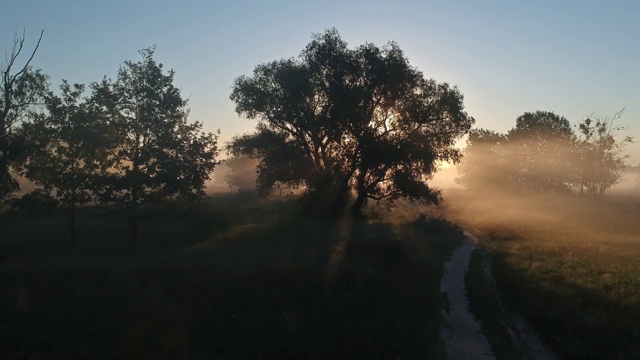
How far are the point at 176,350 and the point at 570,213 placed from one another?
66860 mm

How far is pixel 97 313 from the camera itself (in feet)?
60.6

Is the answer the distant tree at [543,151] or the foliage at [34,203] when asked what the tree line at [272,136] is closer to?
the foliage at [34,203]

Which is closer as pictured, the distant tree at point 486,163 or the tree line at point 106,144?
the tree line at point 106,144

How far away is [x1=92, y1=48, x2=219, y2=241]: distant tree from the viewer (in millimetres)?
31812

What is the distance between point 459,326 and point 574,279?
351 inches

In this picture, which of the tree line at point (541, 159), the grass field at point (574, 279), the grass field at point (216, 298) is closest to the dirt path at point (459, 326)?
the grass field at point (216, 298)

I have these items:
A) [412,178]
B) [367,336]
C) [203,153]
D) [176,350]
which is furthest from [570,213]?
[176,350]

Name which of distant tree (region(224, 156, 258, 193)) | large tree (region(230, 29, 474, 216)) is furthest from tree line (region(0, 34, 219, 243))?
distant tree (region(224, 156, 258, 193))

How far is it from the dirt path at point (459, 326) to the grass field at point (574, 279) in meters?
2.12

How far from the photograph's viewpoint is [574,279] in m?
25.0

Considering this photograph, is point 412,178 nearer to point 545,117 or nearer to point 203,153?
point 203,153

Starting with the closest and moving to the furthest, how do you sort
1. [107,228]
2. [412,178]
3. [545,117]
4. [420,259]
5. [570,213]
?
[420,259], [107,228], [412,178], [570,213], [545,117]

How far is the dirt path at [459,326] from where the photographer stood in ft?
56.7

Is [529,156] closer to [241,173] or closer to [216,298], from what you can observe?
[241,173]
